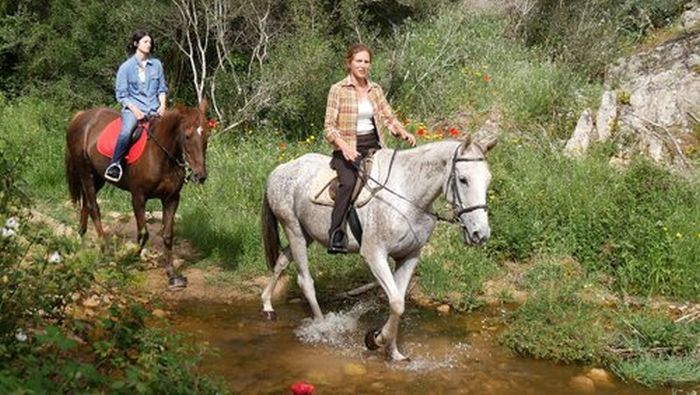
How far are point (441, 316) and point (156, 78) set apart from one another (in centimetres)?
417

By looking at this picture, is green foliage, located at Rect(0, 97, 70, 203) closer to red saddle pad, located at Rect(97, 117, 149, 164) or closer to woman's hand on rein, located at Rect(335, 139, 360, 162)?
red saddle pad, located at Rect(97, 117, 149, 164)

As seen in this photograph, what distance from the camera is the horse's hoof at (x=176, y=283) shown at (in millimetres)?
8352

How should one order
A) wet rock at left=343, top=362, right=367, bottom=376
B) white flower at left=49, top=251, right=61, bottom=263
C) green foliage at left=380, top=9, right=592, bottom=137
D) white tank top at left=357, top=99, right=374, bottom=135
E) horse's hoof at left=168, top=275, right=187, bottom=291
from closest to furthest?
white flower at left=49, top=251, right=61, bottom=263 < wet rock at left=343, top=362, right=367, bottom=376 < white tank top at left=357, top=99, right=374, bottom=135 < horse's hoof at left=168, top=275, right=187, bottom=291 < green foliage at left=380, top=9, right=592, bottom=137

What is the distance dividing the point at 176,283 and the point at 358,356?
273 cm

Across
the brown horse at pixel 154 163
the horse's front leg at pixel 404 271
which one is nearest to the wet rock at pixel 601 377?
the horse's front leg at pixel 404 271

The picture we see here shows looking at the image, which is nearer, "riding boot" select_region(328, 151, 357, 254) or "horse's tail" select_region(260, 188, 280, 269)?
"riding boot" select_region(328, 151, 357, 254)

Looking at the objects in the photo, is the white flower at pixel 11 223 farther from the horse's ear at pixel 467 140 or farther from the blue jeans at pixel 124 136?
the blue jeans at pixel 124 136

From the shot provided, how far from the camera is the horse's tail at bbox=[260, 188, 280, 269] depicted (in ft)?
25.4

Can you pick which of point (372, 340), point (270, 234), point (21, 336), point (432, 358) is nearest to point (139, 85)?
point (270, 234)

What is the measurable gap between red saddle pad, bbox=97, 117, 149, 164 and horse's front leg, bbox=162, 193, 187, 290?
0.62 meters

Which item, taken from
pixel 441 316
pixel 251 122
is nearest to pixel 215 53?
pixel 251 122

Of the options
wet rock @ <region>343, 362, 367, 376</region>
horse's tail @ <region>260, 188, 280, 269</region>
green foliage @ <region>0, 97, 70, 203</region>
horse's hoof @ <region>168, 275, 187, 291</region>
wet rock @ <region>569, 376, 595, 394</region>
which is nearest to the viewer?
wet rock @ <region>569, 376, 595, 394</region>

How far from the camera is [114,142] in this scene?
8625 mm

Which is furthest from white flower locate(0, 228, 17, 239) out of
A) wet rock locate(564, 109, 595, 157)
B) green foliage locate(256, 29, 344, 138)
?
green foliage locate(256, 29, 344, 138)
